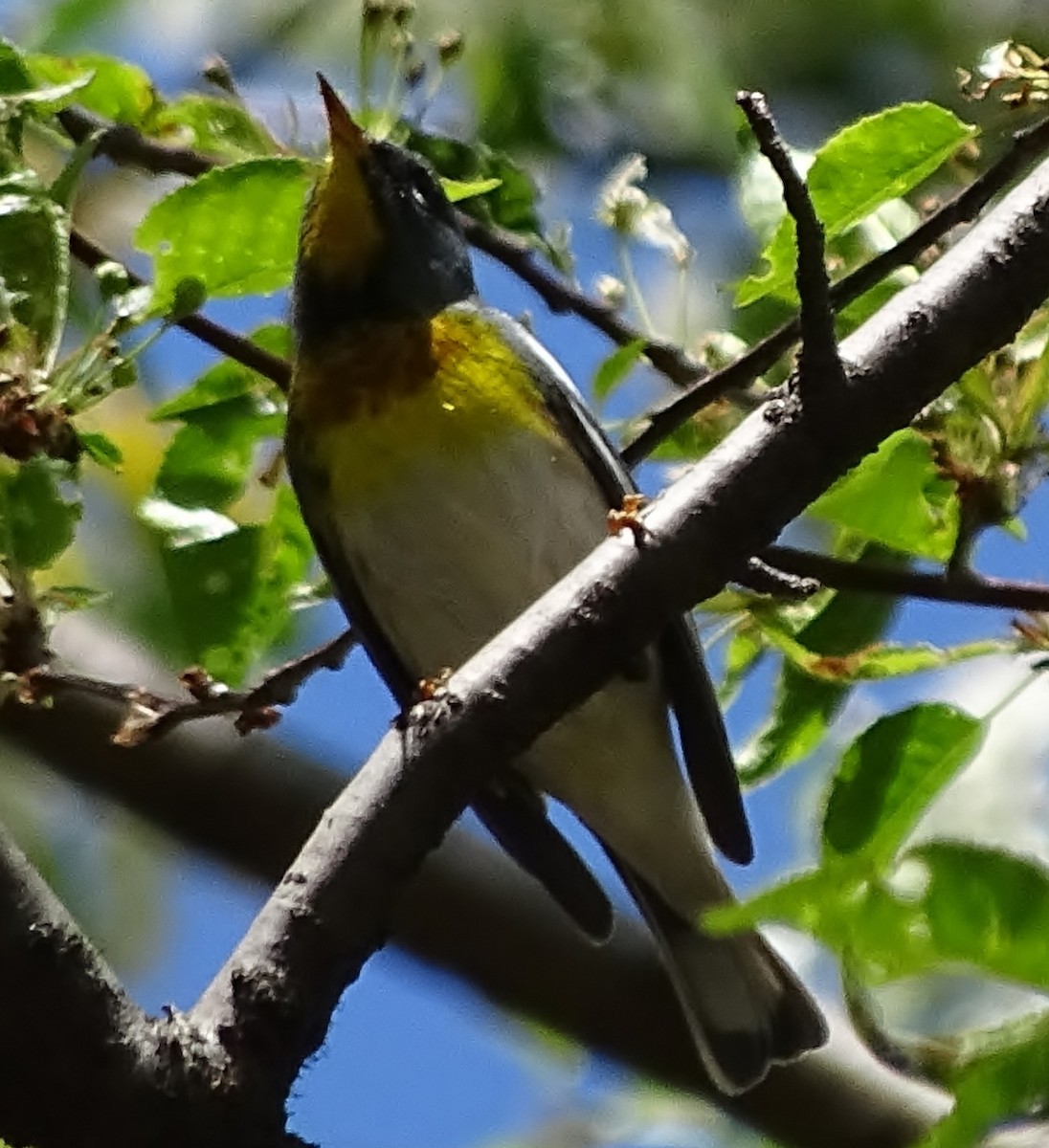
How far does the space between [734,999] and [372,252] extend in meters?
1.03

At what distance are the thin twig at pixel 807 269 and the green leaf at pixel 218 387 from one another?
22.3 inches

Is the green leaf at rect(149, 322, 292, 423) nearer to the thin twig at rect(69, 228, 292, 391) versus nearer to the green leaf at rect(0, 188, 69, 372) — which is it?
the thin twig at rect(69, 228, 292, 391)

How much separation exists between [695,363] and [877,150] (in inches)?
15.8

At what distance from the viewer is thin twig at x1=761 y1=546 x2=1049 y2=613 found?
1.56m

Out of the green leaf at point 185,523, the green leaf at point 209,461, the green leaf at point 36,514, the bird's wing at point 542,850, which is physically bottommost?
the bird's wing at point 542,850

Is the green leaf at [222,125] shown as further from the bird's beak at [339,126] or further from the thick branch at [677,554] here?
the thick branch at [677,554]

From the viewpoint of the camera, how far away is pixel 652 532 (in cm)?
142

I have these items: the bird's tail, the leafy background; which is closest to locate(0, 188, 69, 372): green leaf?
the leafy background

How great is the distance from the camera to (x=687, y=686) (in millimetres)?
2180

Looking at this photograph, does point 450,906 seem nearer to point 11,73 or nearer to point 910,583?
point 910,583

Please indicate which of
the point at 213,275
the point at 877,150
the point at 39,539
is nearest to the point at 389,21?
the point at 213,275

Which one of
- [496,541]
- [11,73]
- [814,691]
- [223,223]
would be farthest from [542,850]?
[11,73]

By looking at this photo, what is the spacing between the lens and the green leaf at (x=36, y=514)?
1.43m

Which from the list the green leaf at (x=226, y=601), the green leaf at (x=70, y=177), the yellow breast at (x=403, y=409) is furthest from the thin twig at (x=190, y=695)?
the yellow breast at (x=403, y=409)
